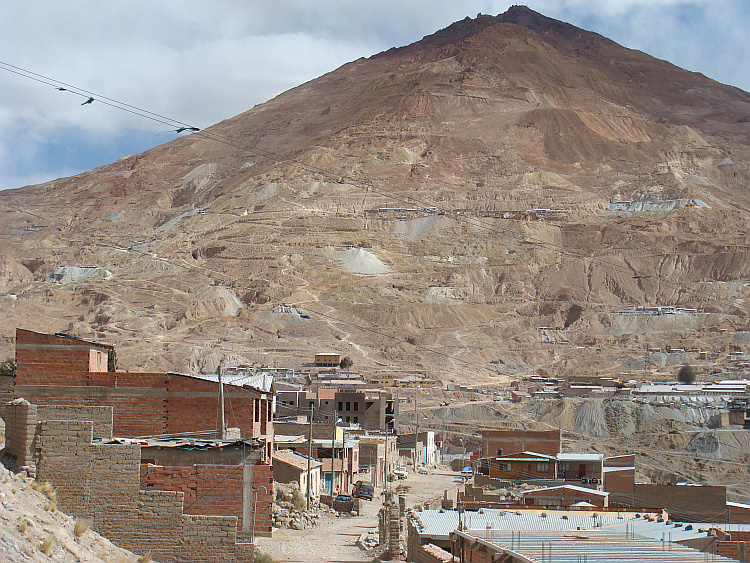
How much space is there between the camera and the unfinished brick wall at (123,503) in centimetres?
1448

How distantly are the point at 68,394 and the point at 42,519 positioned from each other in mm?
10646

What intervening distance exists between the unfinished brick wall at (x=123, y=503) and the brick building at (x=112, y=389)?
7276 millimetres

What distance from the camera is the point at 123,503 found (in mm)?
14703

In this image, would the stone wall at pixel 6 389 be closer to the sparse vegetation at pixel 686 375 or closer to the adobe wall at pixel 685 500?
the adobe wall at pixel 685 500

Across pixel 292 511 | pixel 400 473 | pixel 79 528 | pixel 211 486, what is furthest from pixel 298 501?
pixel 400 473


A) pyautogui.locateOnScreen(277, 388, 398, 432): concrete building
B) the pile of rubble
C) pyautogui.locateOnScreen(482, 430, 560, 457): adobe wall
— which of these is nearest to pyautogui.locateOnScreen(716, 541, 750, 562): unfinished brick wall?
the pile of rubble

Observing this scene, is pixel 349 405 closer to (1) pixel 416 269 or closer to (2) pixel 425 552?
(2) pixel 425 552

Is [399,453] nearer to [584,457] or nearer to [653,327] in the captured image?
[584,457]

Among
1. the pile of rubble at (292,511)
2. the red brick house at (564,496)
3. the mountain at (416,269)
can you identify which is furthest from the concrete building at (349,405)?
the red brick house at (564,496)

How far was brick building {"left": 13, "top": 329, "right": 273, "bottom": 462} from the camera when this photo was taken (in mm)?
22266

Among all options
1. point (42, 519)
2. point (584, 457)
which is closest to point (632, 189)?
point (584, 457)

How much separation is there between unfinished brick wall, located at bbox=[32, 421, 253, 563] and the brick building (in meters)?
7.28

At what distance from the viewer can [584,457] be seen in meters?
43.7

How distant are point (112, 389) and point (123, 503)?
8016mm
